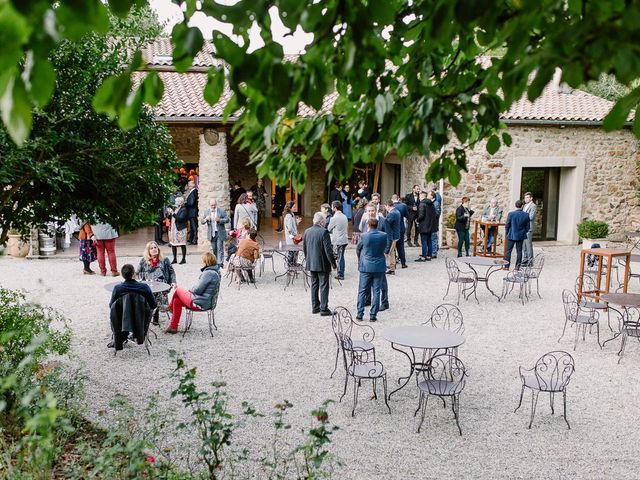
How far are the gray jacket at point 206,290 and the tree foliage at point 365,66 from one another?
5.20m

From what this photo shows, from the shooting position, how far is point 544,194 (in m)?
17.8

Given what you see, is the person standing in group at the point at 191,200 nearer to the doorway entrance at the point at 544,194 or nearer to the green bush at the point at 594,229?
the doorway entrance at the point at 544,194

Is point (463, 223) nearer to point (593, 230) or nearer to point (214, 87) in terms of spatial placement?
point (593, 230)

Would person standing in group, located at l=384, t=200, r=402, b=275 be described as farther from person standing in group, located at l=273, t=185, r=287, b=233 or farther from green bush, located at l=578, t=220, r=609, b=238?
person standing in group, located at l=273, t=185, r=287, b=233

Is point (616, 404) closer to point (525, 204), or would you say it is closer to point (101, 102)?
point (101, 102)

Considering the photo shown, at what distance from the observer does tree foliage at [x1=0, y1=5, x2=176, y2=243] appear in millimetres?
5645

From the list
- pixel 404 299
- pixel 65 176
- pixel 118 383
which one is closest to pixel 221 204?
pixel 404 299

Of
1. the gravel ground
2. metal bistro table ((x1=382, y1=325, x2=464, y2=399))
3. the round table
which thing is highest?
the round table

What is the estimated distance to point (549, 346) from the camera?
870 centimetres

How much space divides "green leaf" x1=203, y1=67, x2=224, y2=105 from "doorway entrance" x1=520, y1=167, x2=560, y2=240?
15.7 meters

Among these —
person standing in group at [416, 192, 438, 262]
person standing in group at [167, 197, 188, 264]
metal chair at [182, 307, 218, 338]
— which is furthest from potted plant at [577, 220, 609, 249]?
metal chair at [182, 307, 218, 338]

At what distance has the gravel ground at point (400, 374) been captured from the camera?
5688mm

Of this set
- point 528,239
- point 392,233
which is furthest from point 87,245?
point 528,239

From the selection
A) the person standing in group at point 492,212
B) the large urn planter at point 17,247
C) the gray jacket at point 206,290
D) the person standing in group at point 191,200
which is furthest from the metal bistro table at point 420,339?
the large urn planter at point 17,247
